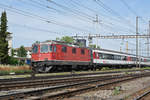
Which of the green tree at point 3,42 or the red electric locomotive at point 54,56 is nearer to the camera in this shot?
the red electric locomotive at point 54,56

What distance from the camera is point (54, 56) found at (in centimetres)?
2180

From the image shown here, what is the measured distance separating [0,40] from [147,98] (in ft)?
148

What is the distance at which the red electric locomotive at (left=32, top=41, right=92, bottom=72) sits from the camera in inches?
859

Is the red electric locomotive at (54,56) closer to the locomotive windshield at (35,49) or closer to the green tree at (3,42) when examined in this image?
the locomotive windshield at (35,49)

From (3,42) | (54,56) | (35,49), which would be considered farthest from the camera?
(3,42)

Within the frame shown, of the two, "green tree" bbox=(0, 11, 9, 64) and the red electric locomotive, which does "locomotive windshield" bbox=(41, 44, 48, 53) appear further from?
"green tree" bbox=(0, 11, 9, 64)

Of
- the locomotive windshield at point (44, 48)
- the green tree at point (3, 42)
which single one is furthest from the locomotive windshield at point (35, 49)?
the green tree at point (3, 42)

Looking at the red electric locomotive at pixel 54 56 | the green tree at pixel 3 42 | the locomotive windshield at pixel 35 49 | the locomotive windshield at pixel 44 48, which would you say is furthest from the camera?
the green tree at pixel 3 42

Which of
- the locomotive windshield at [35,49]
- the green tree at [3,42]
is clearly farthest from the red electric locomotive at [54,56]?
the green tree at [3,42]

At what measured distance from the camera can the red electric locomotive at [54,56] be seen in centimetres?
2183

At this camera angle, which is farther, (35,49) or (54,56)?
(35,49)

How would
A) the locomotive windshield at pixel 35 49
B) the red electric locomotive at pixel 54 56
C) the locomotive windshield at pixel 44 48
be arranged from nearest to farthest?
the red electric locomotive at pixel 54 56 < the locomotive windshield at pixel 44 48 < the locomotive windshield at pixel 35 49

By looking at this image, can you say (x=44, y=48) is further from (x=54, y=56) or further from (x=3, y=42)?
(x=3, y=42)

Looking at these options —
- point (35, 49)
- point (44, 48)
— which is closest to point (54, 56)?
point (44, 48)
